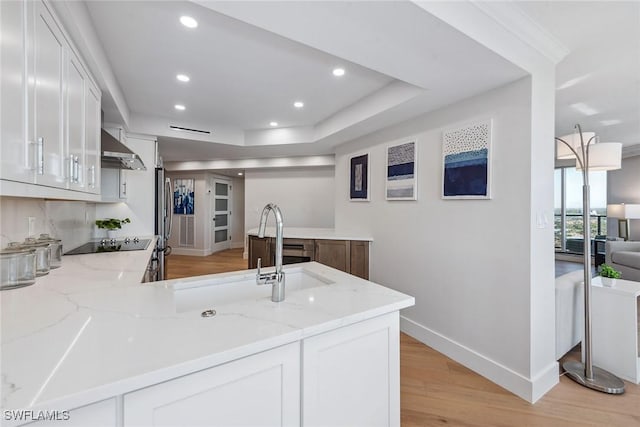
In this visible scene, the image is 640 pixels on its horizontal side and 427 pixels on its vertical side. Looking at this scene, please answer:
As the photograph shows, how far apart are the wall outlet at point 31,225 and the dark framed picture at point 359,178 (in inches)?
125

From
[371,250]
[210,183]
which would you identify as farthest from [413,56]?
[210,183]

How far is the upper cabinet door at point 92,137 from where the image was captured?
6.09ft

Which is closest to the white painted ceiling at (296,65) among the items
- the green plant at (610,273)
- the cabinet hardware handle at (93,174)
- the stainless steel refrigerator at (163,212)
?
the stainless steel refrigerator at (163,212)

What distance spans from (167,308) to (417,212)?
2444mm

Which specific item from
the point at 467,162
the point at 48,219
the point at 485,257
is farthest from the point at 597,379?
the point at 48,219

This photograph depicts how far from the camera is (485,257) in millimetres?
2244

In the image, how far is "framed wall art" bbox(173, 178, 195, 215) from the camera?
719cm

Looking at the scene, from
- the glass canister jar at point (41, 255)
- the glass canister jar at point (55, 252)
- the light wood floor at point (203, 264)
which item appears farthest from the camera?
the light wood floor at point (203, 264)

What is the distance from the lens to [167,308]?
114 centimetres

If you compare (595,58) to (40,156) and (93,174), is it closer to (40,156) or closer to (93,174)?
(40,156)

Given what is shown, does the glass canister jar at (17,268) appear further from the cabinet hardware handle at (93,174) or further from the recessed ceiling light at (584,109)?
the recessed ceiling light at (584,109)

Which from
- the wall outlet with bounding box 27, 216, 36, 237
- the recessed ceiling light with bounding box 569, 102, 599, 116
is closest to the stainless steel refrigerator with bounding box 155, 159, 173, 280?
the wall outlet with bounding box 27, 216, 36, 237

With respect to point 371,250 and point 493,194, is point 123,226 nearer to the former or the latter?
point 371,250

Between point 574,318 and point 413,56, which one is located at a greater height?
point 413,56
